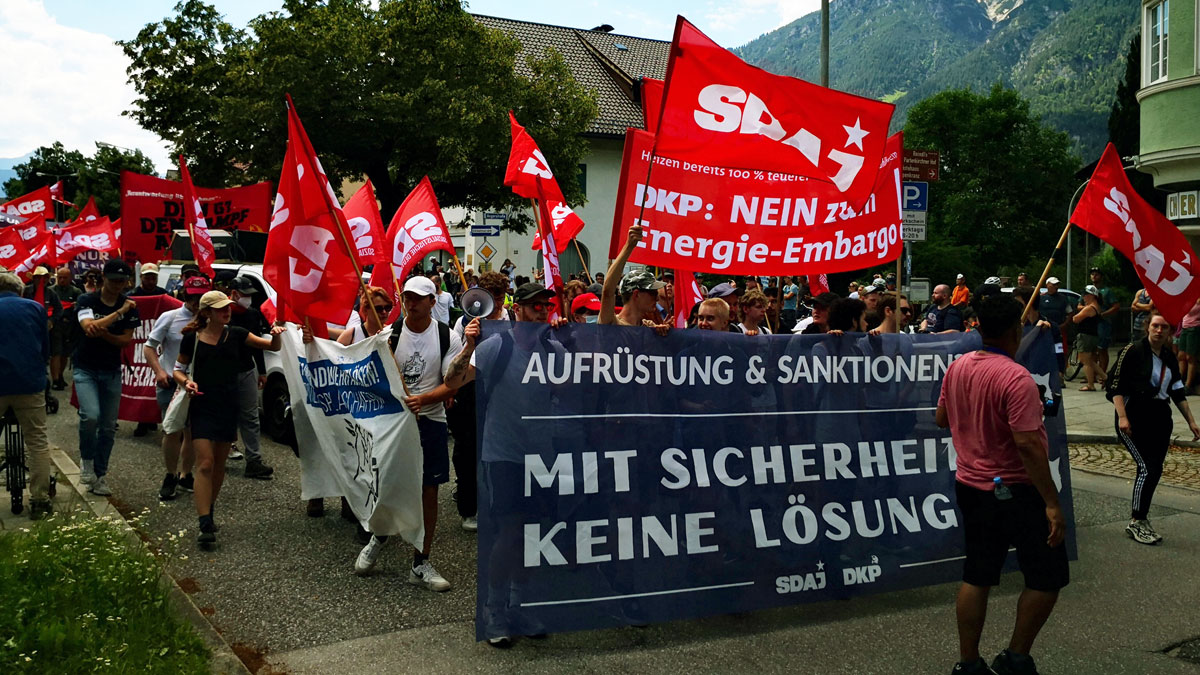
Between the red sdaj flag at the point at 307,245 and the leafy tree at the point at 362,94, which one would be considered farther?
the leafy tree at the point at 362,94

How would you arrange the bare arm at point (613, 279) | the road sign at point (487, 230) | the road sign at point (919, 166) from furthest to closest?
1. the road sign at point (487, 230)
2. the road sign at point (919, 166)
3. the bare arm at point (613, 279)

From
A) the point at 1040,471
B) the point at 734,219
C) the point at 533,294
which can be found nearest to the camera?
the point at 1040,471

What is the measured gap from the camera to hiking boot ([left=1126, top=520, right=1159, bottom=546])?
23.1 ft

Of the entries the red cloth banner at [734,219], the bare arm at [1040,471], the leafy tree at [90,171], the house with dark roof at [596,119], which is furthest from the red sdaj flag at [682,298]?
the leafy tree at [90,171]

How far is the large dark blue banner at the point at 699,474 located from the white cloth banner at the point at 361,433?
1.00 m

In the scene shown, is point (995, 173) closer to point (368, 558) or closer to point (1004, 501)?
point (368, 558)

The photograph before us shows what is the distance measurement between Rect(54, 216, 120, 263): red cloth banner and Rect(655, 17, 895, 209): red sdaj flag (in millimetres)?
15556

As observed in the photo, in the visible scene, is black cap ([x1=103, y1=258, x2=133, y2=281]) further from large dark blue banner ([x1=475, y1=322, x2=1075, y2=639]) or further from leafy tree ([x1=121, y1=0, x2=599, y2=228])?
leafy tree ([x1=121, y1=0, x2=599, y2=228])

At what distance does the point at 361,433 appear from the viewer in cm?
611

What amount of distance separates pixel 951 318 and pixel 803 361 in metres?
8.13

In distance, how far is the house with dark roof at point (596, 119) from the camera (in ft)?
136

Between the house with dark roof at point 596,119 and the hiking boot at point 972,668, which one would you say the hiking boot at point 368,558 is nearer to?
the hiking boot at point 972,668

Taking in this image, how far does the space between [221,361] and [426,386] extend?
6.43 ft

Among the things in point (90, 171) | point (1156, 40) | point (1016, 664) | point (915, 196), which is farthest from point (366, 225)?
point (90, 171)
